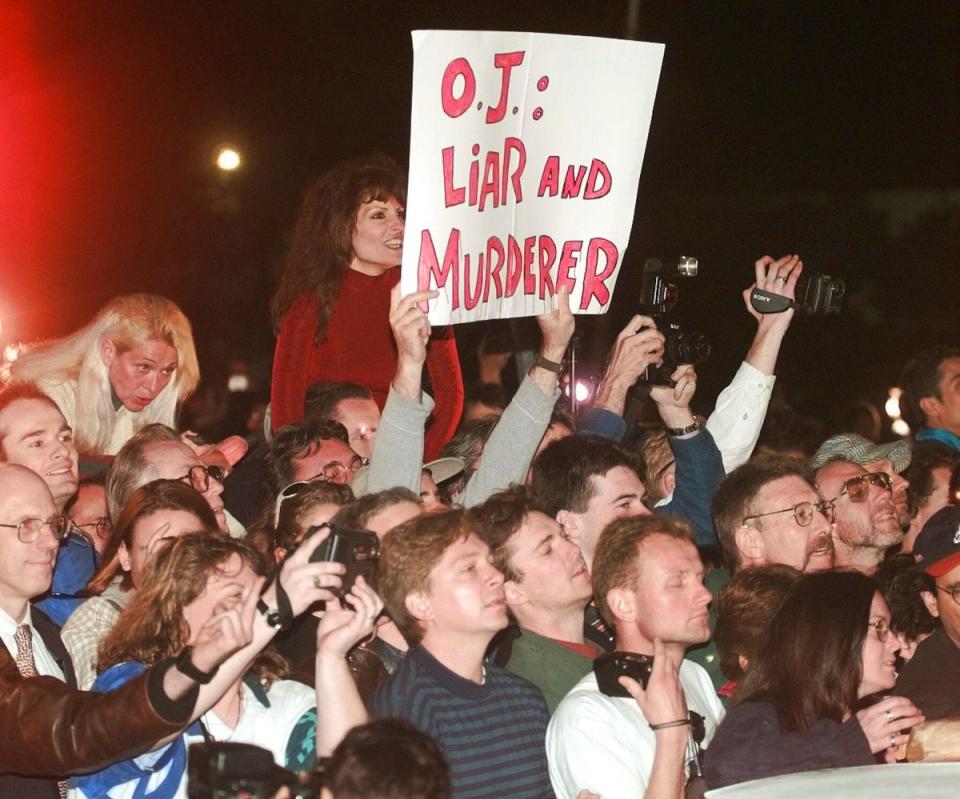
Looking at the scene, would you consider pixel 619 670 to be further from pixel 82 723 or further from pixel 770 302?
pixel 770 302

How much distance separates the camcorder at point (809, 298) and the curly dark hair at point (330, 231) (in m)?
1.63

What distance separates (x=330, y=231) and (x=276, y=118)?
5.83 metres

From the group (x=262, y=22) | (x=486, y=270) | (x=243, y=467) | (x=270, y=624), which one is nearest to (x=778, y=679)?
(x=270, y=624)

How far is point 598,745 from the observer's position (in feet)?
14.8

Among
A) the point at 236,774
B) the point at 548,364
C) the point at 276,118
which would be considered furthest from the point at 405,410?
the point at 276,118

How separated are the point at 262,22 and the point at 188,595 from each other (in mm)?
7413

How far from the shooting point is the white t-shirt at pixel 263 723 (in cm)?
431

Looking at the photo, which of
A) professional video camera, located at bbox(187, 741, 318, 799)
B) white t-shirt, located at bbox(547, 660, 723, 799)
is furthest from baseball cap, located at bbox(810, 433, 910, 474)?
professional video camera, located at bbox(187, 741, 318, 799)

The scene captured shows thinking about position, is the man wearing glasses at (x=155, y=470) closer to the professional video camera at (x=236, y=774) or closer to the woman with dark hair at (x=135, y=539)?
the woman with dark hair at (x=135, y=539)

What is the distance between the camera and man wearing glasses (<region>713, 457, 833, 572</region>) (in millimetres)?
6098

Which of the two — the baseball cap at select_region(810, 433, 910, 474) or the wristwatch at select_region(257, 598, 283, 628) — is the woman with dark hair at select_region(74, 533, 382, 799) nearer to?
the wristwatch at select_region(257, 598, 283, 628)

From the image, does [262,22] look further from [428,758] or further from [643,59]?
[428,758]

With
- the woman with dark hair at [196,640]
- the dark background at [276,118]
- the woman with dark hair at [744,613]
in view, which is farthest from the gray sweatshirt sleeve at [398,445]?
the dark background at [276,118]

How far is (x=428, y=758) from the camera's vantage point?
10.6 feet
